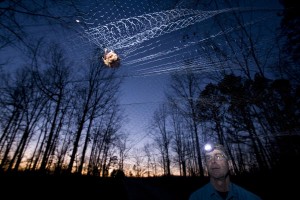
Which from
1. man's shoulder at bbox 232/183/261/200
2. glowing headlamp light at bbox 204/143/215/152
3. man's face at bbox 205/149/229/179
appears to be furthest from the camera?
glowing headlamp light at bbox 204/143/215/152

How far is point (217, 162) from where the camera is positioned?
2752 mm

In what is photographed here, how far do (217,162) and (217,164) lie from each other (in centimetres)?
3

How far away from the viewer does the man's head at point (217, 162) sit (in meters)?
2.72

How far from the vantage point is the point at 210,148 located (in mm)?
2930

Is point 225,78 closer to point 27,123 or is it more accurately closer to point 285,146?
point 285,146

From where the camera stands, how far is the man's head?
2723mm

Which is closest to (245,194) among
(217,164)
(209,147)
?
(217,164)

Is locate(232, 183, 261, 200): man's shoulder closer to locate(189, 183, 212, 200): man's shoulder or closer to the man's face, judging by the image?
the man's face

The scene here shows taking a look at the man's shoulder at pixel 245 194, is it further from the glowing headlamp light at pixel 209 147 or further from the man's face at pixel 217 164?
the glowing headlamp light at pixel 209 147

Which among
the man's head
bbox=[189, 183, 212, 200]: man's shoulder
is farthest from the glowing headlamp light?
bbox=[189, 183, 212, 200]: man's shoulder

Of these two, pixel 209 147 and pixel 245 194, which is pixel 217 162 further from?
pixel 245 194

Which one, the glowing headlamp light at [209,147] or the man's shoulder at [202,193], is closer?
the man's shoulder at [202,193]

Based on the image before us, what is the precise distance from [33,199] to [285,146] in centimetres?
1261

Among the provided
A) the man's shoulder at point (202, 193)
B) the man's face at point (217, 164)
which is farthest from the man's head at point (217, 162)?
the man's shoulder at point (202, 193)
